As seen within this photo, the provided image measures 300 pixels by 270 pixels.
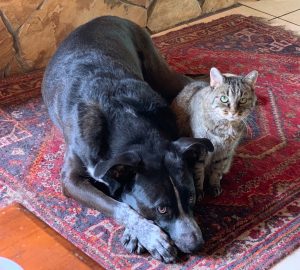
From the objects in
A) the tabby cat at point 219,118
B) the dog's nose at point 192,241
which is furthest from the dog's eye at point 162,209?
the tabby cat at point 219,118

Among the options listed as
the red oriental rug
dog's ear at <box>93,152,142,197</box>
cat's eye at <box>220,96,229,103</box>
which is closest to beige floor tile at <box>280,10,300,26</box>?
the red oriental rug

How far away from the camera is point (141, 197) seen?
5.53 feet

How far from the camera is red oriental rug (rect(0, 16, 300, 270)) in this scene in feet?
5.88

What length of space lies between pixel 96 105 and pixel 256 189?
2.41 feet

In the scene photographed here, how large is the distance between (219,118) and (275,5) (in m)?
2.46

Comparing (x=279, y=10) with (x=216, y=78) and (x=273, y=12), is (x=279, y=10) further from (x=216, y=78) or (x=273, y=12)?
(x=216, y=78)

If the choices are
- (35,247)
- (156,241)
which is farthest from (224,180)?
(35,247)

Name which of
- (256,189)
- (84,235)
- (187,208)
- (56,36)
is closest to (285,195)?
(256,189)

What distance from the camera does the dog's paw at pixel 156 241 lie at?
5.58 feet

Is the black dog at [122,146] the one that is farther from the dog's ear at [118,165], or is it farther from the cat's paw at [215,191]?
the cat's paw at [215,191]

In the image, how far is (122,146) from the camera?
179cm

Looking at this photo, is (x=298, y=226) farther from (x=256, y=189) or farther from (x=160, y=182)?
(x=160, y=182)

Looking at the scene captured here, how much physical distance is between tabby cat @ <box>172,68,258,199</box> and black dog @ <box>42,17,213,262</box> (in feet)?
0.43

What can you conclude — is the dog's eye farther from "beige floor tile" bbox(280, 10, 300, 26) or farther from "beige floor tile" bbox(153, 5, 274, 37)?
"beige floor tile" bbox(280, 10, 300, 26)
